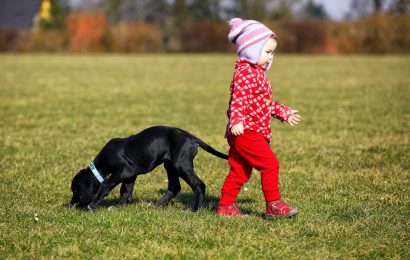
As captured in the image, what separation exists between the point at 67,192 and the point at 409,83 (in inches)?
590

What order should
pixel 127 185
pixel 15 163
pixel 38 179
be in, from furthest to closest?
pixel 15 163 → pixel 38 179 → pixel 127 185

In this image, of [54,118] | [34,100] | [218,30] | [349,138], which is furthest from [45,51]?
[349,138]

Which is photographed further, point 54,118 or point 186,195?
point 54,118

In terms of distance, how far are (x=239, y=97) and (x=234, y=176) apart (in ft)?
2.40

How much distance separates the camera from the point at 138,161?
18.8 ft

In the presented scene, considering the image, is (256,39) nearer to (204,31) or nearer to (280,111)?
(280,111)

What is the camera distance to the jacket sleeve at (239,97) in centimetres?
534

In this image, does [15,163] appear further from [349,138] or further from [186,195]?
[349,138]

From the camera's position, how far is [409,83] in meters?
19.6

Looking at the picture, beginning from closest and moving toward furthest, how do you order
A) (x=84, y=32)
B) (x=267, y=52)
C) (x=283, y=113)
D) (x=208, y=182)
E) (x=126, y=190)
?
(x=267, y=52) < (x=283, y=113) < (x=126, y=190) < (x=208, y=182) < (x=84, y=32)

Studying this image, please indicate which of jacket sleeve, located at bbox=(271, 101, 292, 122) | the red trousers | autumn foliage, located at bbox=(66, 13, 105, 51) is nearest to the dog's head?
the red trousers

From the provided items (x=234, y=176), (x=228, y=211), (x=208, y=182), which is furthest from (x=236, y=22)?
(x=208, y=182)

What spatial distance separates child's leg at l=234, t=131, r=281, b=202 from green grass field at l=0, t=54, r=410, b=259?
0.31 m

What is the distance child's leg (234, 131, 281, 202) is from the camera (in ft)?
17.8
